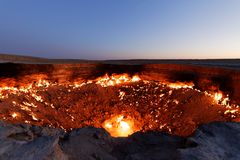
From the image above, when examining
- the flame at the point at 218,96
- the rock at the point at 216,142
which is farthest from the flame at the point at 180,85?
the rock at the point at 216,142

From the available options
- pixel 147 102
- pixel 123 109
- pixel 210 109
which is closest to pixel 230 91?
pixel 210 109

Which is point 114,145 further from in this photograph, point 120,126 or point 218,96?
point 120,126

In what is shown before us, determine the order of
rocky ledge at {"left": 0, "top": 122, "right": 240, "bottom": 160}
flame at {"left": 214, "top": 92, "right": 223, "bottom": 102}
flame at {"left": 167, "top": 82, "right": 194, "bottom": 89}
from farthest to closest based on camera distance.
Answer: flame at {"left": 167, "top": 82, "right": 194, "bottom": 89}, flame at {"left": 214, "top": 92, "right": 223, "bottom": 102}, rocky ledge at {"left": 0, "top": 122, "right": 240, "bottom": 160}

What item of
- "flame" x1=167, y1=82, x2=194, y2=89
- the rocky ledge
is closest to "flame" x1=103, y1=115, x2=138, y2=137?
"flame" x1=167, y1=82, x2=194, y2=89

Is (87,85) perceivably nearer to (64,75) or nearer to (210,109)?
(64,75)

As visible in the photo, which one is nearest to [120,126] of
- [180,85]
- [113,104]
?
[113,104]

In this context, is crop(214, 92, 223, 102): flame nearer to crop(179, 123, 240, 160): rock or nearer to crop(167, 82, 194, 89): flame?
crop(167, 82, 194, 89): flame
